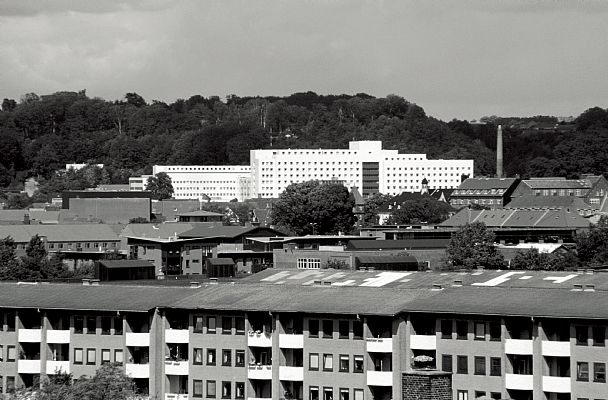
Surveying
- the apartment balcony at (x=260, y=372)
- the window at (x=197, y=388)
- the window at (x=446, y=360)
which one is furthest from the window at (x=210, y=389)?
the window at (x=446, y=360)

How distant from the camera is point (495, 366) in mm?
68500

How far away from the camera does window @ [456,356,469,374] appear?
69.2 m

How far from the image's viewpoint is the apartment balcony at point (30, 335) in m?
77.6

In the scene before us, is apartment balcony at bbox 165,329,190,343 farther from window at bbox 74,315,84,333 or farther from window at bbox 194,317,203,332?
window at bbox 74,315,84,333

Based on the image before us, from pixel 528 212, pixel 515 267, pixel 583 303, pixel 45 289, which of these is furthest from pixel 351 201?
pixel 583 303

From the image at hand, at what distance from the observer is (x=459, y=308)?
69.6 metres

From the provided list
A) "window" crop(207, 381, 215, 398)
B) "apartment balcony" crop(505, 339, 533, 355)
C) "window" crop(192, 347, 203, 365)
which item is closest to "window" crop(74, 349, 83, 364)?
"window" crop(192, 347, 203, 365)

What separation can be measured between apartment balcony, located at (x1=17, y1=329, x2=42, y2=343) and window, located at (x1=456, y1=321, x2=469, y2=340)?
18.4 metres

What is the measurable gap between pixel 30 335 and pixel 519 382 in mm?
21690

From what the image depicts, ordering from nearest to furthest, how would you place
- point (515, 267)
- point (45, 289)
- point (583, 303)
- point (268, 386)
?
1. point (583, 303)
2. point (268, 386)
3. point (45, 289)
4. point (515, 267)

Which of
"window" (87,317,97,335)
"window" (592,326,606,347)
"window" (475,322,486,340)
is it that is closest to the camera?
"window" (592,326,606,347)

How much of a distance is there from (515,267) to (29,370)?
55208 mm

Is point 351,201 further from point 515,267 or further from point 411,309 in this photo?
point 411,309

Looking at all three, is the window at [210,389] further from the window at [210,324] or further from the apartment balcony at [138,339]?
the apartment balcony at [138,339]
